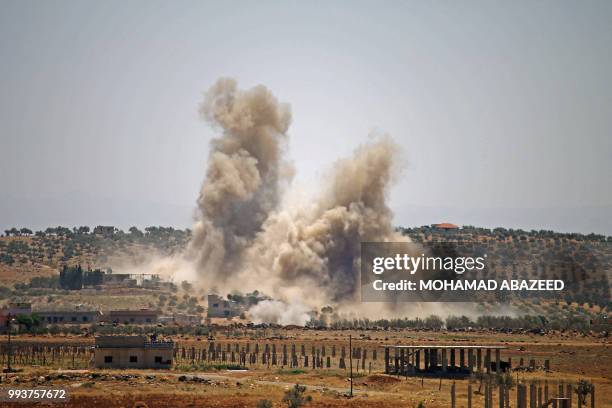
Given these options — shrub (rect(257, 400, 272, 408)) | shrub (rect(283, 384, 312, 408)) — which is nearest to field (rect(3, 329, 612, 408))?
shrub (rect(283, 384, 312, 408))

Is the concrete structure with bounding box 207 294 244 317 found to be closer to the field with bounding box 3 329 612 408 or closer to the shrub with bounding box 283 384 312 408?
the field with bounding box 3 329 612 408

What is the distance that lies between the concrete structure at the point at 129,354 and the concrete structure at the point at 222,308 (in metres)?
39.9

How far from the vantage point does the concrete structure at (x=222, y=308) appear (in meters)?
110

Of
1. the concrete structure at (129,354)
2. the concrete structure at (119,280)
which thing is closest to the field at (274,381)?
the concrete structure at (129,354)

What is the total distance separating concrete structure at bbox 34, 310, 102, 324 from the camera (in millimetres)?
106188

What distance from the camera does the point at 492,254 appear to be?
467 feet

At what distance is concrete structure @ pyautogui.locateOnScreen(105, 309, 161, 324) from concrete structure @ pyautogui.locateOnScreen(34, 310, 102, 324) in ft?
4.84

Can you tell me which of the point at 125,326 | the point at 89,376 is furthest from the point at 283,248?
the point at 89,376

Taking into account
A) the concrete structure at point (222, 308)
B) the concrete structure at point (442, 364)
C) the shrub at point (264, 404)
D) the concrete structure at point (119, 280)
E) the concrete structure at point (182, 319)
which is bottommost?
the shrub at point (264, 404)

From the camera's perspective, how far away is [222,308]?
111062 mm

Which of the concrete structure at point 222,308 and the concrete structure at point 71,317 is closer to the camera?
the concrete structure at point 71,317

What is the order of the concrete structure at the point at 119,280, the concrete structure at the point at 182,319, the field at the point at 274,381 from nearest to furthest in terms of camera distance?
1. the field at the point at 274,381
2. the concrete structure at the point at 182,319
3. the concrete structure at the point at 119,280

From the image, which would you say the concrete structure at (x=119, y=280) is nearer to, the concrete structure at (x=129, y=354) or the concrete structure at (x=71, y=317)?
the concrete structure at (x=71, y=317)

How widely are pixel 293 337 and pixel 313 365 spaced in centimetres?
2162
